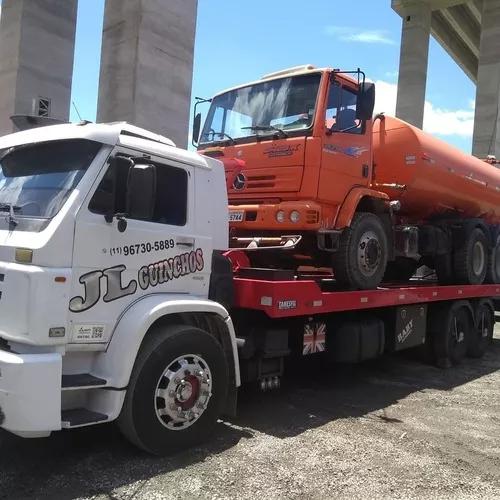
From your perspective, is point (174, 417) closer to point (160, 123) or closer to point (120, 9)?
point (160, 123)

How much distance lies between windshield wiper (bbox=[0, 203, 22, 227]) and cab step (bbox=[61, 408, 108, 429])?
1322 mm

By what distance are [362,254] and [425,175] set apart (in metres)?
1.91

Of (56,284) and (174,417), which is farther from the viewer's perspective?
(174,417)

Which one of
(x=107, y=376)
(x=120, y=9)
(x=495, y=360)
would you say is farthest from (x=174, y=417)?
(x=120, y=9)

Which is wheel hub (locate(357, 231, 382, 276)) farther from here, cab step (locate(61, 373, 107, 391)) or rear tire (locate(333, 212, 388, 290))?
cab step (locate(61, 373, 107, 391))

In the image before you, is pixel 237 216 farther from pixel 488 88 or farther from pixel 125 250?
pixel 488 88

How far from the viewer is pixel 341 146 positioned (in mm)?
6469

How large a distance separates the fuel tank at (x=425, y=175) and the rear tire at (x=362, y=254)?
90 cm

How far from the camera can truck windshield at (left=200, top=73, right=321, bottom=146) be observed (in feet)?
20.8

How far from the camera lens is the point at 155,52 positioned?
45.0 ft

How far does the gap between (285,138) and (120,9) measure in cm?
952

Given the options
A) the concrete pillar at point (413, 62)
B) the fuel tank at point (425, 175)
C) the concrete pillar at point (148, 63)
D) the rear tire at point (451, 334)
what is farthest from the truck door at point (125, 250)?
the concrete pillar at point (413, 62)

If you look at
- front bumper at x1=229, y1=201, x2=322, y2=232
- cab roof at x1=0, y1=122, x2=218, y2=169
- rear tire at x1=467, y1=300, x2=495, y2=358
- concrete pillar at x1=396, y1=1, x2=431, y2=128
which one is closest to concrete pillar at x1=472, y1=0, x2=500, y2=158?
concrete pillar at x1=396, y1=1, x2=431, y2=128

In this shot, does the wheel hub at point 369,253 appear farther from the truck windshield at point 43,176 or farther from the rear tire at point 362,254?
the truck windshield at point 43,176
